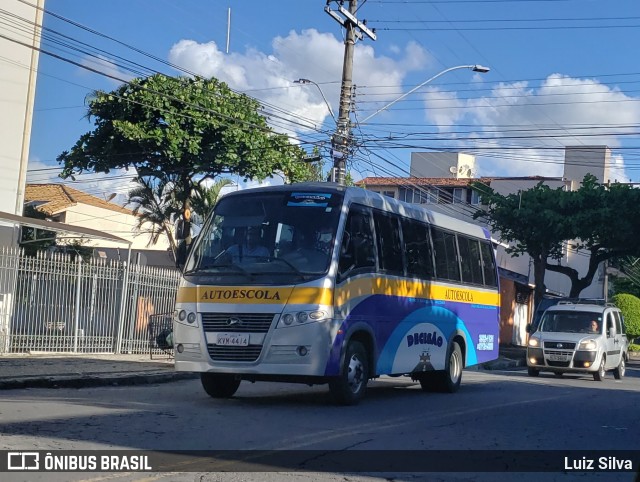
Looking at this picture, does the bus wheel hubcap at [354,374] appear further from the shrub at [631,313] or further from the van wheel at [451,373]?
the shrub at [631,313]

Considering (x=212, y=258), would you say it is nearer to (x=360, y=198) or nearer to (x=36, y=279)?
(x=360, y=198)

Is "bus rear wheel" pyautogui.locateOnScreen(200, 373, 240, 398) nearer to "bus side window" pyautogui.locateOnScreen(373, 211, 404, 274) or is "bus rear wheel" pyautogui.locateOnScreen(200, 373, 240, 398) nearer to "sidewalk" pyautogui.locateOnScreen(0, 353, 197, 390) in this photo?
"sidewalk" pyautogui.locateOnScreen(0, 353, 197, 390)

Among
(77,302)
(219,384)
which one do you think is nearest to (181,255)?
(219,384)

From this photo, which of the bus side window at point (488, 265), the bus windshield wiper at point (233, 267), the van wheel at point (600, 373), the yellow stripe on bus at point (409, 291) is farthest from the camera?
the van wheel at point (600, 373)

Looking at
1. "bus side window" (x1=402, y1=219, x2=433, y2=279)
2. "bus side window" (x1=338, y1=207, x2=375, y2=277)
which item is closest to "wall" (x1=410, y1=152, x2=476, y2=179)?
"bus side window" (x1=402, y1=219, x2=433, y2=279)

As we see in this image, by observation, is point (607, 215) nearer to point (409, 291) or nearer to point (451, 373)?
point (451, 373)

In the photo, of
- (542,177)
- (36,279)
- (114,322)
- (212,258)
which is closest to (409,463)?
(212,258)

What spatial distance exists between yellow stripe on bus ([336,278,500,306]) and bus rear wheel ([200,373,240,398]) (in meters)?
2.13

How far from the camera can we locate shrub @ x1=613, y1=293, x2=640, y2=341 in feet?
145

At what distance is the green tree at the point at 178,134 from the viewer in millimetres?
25000

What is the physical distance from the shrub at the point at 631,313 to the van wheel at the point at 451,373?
100 feet

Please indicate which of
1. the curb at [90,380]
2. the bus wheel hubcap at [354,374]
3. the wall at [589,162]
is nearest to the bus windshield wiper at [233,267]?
the bus wheel hubcap at [354,374]

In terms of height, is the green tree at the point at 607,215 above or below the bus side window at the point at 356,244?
above

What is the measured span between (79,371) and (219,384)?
3862 millimetres
